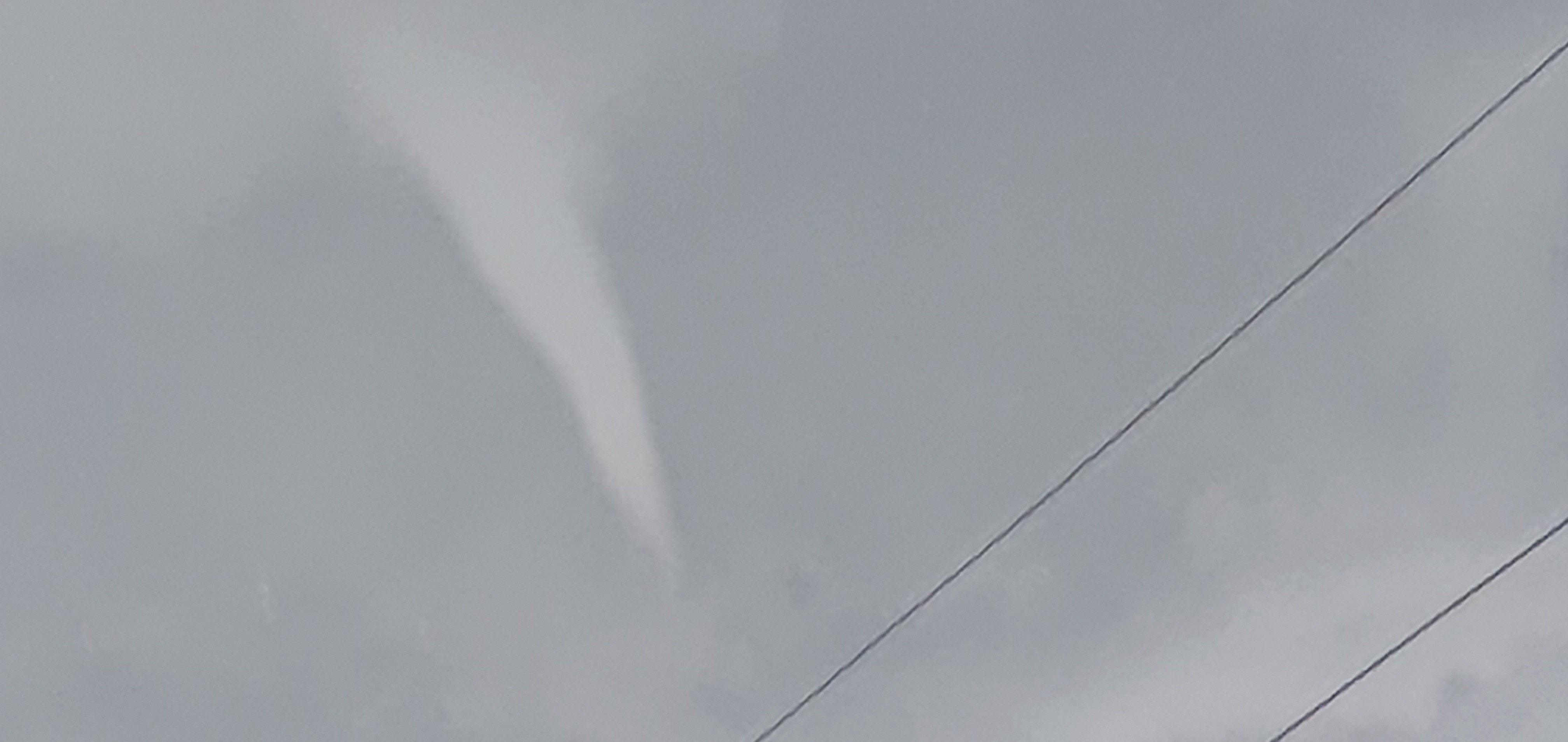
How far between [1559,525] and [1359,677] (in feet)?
6.98

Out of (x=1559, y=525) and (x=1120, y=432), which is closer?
(x=1559, y=525)

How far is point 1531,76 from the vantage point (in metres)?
16.4

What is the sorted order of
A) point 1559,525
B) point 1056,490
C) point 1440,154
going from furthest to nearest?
point 1056,490, point 1440,154, point 1559,525

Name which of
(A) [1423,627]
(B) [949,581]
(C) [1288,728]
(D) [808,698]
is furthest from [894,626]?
(A) [1423,627]

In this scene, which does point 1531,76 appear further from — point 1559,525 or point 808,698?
point 808,698

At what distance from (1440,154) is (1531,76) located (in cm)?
127

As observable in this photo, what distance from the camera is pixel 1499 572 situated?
14664 millimetres

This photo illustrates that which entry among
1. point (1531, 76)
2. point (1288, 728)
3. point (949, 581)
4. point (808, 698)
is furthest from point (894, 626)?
point (1531, 76)

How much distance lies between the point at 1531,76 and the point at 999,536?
6801 mm

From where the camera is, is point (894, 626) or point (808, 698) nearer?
point (894, 626)

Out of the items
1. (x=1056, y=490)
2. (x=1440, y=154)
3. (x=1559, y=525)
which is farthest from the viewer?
(x=1056, y=490)

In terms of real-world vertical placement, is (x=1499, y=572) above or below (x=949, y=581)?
below

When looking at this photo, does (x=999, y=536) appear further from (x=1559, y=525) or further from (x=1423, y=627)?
(x=1559, y=525)

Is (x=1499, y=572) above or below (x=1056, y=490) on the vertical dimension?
below
